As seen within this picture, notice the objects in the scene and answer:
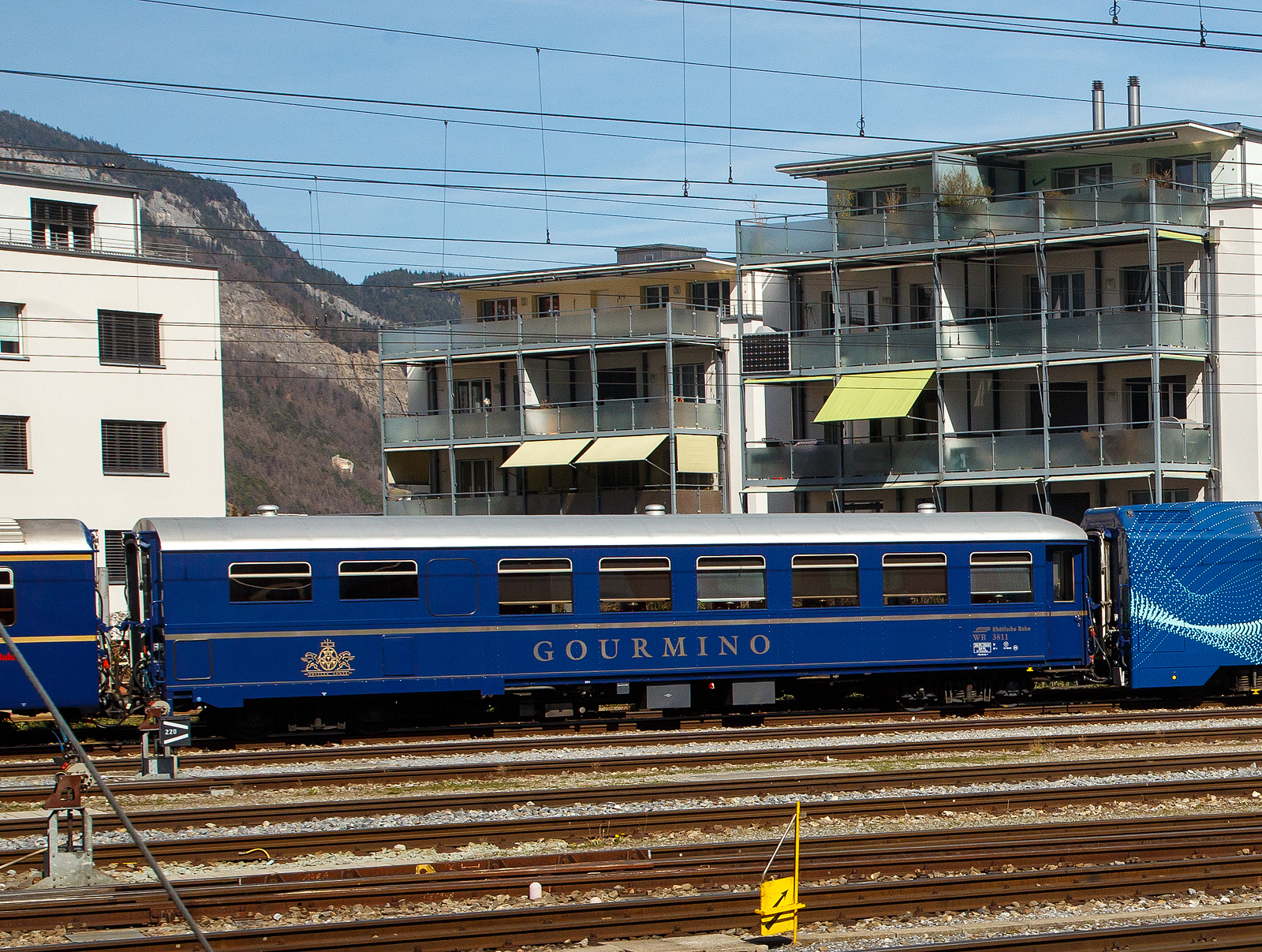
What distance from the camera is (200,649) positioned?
68.1ft

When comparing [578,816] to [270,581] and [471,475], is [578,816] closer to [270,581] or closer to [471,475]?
[270,581]

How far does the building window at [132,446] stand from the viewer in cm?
4144

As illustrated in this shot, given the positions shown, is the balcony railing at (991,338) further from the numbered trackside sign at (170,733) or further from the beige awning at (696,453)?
the numbered trackside sign at (170,733)

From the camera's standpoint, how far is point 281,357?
170m

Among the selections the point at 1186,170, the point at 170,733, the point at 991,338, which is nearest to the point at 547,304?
the point at 991,338

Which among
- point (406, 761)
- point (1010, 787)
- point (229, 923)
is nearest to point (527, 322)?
point (406, 761)

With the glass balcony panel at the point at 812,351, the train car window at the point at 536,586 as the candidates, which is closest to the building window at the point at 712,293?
the glass balcony panel at the point at 812,351

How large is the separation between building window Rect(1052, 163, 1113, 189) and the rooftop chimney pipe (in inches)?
177

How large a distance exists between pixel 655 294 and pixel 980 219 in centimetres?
1498

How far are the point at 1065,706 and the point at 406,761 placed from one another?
36.6 ft

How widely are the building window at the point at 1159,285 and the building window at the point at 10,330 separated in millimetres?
28677

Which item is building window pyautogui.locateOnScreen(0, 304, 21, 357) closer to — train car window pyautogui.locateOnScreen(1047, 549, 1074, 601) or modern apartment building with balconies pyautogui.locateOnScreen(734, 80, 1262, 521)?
modern apartment building with balconies pyautogui.locateOnScreen(734, 80, 1262, 521)

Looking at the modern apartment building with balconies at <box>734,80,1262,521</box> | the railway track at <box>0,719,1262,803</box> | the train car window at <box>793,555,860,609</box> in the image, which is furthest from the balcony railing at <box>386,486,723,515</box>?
the railway track at <box>0,719,1262,803</box>

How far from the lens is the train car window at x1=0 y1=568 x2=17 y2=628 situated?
20.6 meters
